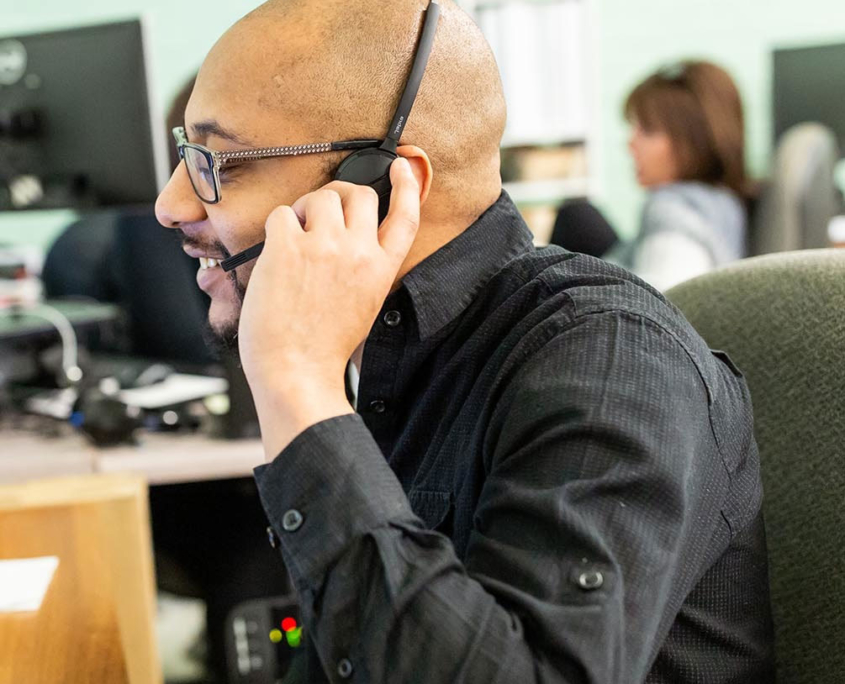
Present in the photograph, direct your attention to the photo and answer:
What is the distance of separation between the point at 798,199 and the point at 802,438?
1.72 m

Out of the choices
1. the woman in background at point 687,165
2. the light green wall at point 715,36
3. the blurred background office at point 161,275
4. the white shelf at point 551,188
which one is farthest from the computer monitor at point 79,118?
the light green wall at point 715,36

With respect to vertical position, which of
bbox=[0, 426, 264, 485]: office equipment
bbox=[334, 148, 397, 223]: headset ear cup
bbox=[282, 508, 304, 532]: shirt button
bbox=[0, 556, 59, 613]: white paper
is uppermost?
bbox=[334, 148, 397, 223]: headset ear cup

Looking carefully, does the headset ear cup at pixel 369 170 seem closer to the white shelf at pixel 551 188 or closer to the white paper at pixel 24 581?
the white paper at pixel 24 581

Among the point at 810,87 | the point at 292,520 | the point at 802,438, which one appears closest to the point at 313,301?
the point at 292,520

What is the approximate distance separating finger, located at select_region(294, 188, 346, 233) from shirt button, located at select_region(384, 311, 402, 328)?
110 mm

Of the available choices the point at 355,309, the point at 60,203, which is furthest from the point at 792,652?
the point at 60,203

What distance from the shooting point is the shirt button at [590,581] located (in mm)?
601

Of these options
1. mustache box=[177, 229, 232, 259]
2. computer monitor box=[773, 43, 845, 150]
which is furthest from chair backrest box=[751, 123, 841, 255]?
mustache box=[177, 229, 232, 259]

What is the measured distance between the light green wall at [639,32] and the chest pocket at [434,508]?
3.33 metres

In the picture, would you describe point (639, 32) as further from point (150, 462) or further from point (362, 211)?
point (362, 211)

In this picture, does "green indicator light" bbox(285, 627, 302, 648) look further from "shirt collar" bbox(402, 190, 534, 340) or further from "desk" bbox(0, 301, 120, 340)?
"desk" bbox(0, 301, 120, 340)

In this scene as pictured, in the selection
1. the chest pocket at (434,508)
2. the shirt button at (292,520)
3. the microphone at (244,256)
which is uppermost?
the microphone at (244,256)

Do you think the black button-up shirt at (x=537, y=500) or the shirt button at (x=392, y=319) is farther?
the shirt button at (x=392, y=319)

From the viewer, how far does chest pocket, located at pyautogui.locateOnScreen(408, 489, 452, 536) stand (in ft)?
2.65
